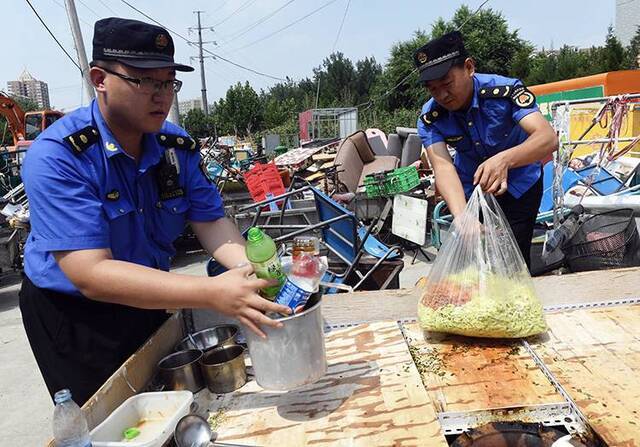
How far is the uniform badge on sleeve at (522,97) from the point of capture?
7.32ft

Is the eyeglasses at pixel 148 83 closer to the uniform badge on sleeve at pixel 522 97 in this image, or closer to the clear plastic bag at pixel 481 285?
the clear plastic bag at pixel 481 285

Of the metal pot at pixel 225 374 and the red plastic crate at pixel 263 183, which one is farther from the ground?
the red plastic crate at pixel 263 183

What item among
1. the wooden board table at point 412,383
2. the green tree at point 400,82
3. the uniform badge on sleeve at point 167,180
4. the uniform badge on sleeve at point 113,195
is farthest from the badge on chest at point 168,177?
the green tree at point 400,82

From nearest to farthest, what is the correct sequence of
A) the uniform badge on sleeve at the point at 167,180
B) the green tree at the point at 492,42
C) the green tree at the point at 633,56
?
the uniform badge on sleeve at the point at 167,180, the green tree at the point at 633,56, the green tree at the point at 492,42

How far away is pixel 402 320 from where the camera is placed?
78.7 inches

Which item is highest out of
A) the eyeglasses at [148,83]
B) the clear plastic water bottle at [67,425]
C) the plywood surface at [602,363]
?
the eyeglasses at [148,83]

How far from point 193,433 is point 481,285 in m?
1.10

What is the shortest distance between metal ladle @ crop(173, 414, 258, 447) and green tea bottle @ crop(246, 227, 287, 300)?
1.22ft

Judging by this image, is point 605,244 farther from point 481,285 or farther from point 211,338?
point 211,338

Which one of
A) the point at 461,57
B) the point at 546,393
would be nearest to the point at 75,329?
the point at 546,393

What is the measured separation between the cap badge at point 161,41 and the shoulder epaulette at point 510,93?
1.49 metres

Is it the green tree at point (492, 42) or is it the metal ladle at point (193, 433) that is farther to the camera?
the green tree at point (492, 42)

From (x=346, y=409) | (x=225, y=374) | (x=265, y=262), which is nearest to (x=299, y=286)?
(x=265, y=262)

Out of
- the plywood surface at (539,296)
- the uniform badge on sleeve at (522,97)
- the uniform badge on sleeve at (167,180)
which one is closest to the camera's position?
the uniform badge on sleeve at (167,180)
